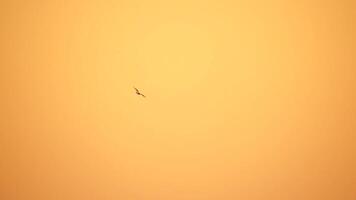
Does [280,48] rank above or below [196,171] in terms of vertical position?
above

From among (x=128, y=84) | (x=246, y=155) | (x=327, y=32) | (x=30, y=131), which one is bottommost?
(x=30, y=131)

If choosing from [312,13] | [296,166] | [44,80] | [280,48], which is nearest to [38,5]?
[44,80]

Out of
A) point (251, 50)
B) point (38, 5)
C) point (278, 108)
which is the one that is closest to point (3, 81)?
point (38, 5)

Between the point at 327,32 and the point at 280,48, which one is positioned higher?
the point at 327,32

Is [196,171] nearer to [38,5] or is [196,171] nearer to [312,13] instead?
[312,13]

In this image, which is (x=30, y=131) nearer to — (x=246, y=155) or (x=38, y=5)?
(x=38, y=5)

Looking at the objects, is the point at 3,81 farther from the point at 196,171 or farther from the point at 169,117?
the point at 196,171

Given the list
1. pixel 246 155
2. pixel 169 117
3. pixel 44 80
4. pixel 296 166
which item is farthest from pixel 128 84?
pixel 296 166
